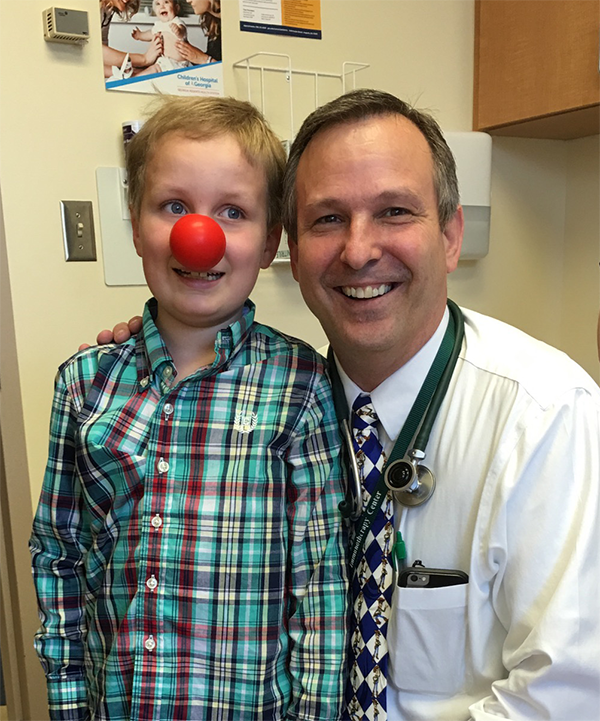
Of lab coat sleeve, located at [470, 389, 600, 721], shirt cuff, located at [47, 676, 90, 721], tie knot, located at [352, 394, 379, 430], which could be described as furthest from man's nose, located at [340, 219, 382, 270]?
shirt cuff, located at [47, 676, 90, 721]

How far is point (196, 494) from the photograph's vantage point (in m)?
1.05

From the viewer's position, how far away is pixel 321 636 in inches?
40.7

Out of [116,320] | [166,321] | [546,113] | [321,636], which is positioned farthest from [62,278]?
[546,113]

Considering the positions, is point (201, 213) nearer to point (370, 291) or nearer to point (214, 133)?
point (214, 133)

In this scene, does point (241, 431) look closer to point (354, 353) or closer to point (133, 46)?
point (354, 353)

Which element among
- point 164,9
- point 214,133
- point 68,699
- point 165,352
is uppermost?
point 164,9

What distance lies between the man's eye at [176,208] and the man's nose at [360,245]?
271 millimetres

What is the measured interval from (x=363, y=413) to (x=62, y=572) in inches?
23.1

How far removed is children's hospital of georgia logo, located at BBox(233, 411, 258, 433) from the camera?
107 centimetres

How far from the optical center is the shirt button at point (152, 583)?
103 centimetres

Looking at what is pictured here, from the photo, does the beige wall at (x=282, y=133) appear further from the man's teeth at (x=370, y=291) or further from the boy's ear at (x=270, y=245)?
the man's teeth at (x=370, y=291)

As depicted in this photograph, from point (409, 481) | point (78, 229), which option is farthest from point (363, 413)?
point (78, 229)

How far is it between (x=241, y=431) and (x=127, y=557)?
267 mm

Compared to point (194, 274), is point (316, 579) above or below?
below
